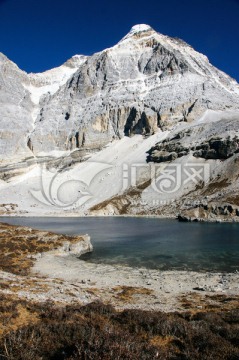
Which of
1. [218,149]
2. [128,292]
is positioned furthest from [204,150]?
[128,292]

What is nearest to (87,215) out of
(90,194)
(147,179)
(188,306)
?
(90,194)

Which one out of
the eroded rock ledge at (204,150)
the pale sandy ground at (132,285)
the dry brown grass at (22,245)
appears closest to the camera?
the pale sandy ground at (132,285)

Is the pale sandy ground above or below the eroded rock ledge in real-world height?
below

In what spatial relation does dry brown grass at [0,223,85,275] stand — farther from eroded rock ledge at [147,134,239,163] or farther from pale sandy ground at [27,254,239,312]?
eroded rock ledge at [147,134,239,163]

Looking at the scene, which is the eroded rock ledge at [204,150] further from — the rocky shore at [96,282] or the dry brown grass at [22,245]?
the rocky shore at [96,282]

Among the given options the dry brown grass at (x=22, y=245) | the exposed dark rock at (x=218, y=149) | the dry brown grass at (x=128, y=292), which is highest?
the exposed dark rock at (x=218, y=149)

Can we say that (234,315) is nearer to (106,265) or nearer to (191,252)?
(106,265)

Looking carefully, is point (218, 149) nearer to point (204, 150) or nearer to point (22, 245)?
point (204, 150)

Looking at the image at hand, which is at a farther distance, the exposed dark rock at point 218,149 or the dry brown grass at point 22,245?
the exposed dark rock at point 218,149

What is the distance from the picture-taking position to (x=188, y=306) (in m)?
20.3

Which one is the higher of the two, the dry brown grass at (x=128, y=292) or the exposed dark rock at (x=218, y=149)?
the exposed dark rock at (x=218, y=149)

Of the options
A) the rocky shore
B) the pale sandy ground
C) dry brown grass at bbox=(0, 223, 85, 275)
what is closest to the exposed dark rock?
dry brown grass at bbox=(0, 223, 85, 275)

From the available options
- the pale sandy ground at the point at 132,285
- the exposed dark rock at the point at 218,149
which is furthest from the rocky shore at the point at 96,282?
the exposed dark rock at the point at 218,149

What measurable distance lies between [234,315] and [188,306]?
4.01m
